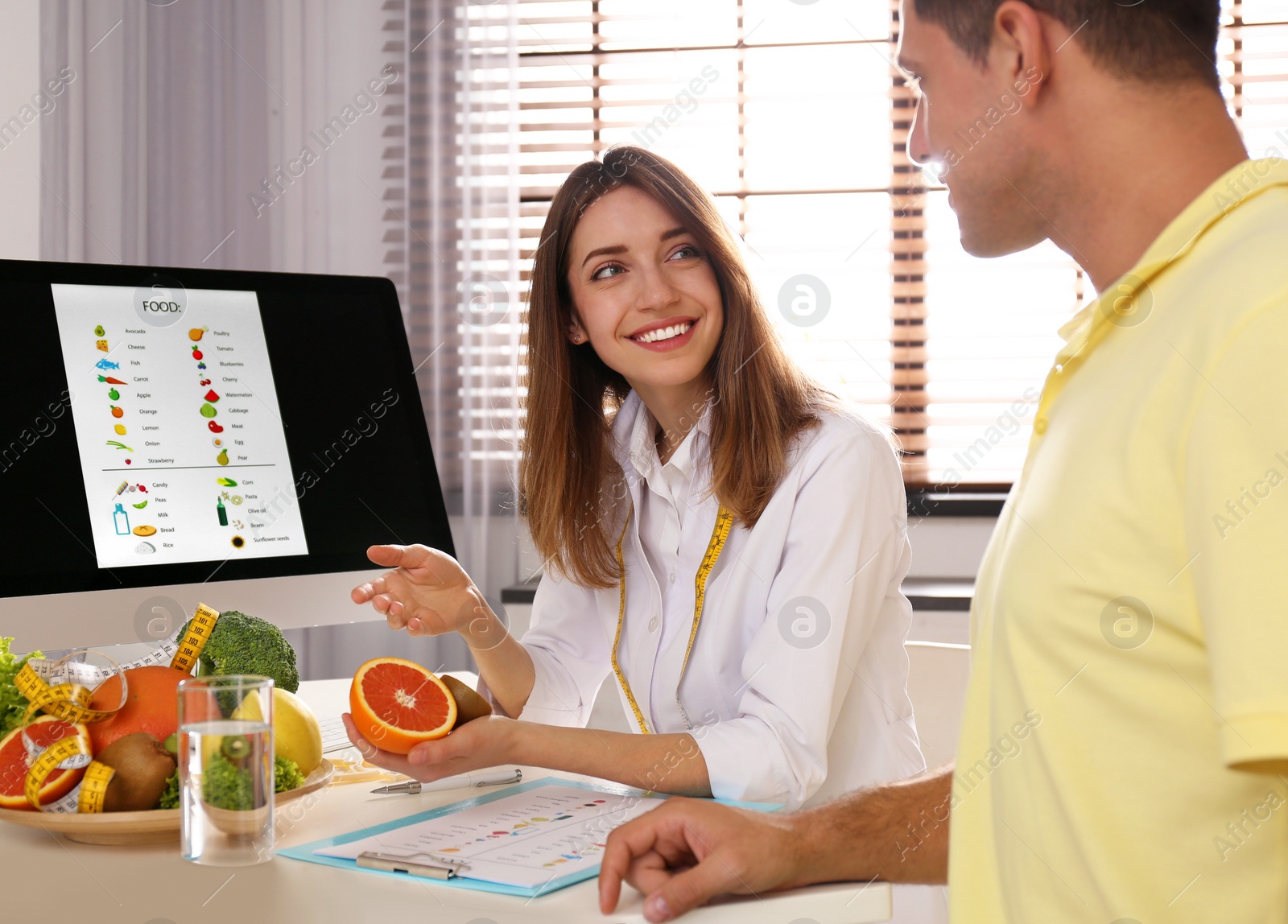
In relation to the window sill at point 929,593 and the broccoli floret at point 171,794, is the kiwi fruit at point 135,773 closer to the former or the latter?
the broccoli floret at point 171,794

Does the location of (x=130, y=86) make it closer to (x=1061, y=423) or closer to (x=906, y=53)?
(x=906, y=53)

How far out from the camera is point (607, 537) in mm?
1784

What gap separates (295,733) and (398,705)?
107mm

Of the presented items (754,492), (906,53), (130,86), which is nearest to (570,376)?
(754,492)

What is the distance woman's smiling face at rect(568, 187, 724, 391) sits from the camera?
5.70 ft

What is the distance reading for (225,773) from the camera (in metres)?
0.94

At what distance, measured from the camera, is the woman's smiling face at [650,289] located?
5.70 feet

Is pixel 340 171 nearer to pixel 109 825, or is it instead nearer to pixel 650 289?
pixel 650 289

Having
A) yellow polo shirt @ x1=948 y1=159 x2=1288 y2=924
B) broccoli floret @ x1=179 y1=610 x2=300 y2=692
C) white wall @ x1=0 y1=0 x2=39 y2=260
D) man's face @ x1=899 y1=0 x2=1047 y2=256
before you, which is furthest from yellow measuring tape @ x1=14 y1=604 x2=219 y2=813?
white wall @ x1=0 y1=0 x2=39 y2=260

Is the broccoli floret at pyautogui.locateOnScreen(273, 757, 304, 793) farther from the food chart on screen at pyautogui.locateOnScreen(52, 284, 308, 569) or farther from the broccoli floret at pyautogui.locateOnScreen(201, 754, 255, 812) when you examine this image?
the food chart on screen at pyautogui.locateOnScreen(52, 284, 308, 569)

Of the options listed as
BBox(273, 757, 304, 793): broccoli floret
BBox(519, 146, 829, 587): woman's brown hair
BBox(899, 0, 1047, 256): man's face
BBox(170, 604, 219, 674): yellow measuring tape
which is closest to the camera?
BBox(899, 0, 1047, 256): man's face

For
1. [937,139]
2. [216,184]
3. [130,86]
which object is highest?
[130,86]

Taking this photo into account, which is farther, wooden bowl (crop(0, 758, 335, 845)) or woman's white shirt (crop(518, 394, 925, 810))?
woman's white shirt (crop(518, 394, 925, 810))

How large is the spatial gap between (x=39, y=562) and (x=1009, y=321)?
98.9 inches
